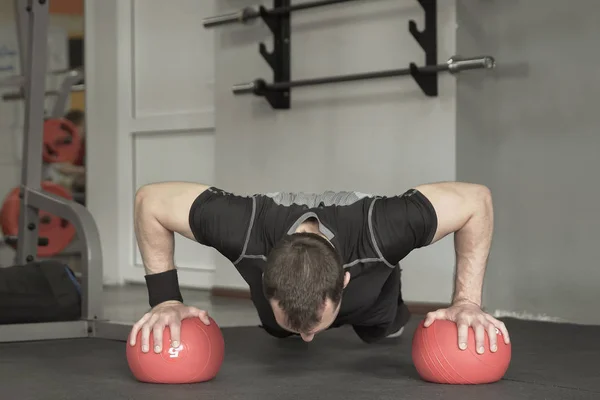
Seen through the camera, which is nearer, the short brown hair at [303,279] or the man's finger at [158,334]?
the short brown hair at [303,279]

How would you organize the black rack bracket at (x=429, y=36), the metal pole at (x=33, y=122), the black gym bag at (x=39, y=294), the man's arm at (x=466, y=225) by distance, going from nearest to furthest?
the man's arm at (x=466, y=225)
the black gym bag at (x=39, y=294)
the metal pole at (x=33, y=122)
the black rack bracket at (x=429, y=36)

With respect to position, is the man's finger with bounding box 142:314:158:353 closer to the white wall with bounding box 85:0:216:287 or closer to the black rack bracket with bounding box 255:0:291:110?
the black rack bracket with bounding box 255:0:291:110

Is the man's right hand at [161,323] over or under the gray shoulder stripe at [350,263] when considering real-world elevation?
under

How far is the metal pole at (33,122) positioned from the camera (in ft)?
10.0

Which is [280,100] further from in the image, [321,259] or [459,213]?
[321,259]

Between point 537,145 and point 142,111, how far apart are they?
2.26 metres

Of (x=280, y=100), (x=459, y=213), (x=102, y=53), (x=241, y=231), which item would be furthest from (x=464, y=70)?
(x=102, y=53)

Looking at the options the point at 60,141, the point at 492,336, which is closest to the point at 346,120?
the point at 492,336

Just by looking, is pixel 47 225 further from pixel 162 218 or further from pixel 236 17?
pixel 162 218

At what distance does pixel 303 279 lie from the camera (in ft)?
5.38

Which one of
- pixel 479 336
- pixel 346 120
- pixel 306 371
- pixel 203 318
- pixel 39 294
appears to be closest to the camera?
pixel 479 336

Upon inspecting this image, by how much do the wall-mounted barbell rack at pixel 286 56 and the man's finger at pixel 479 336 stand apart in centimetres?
145

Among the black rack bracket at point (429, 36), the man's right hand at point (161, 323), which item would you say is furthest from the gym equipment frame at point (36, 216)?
the black rack bracket at point (429, 36)

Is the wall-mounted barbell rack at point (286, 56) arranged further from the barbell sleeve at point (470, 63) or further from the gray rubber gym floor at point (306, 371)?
the gray rubber gym floor at point (306, 371)
